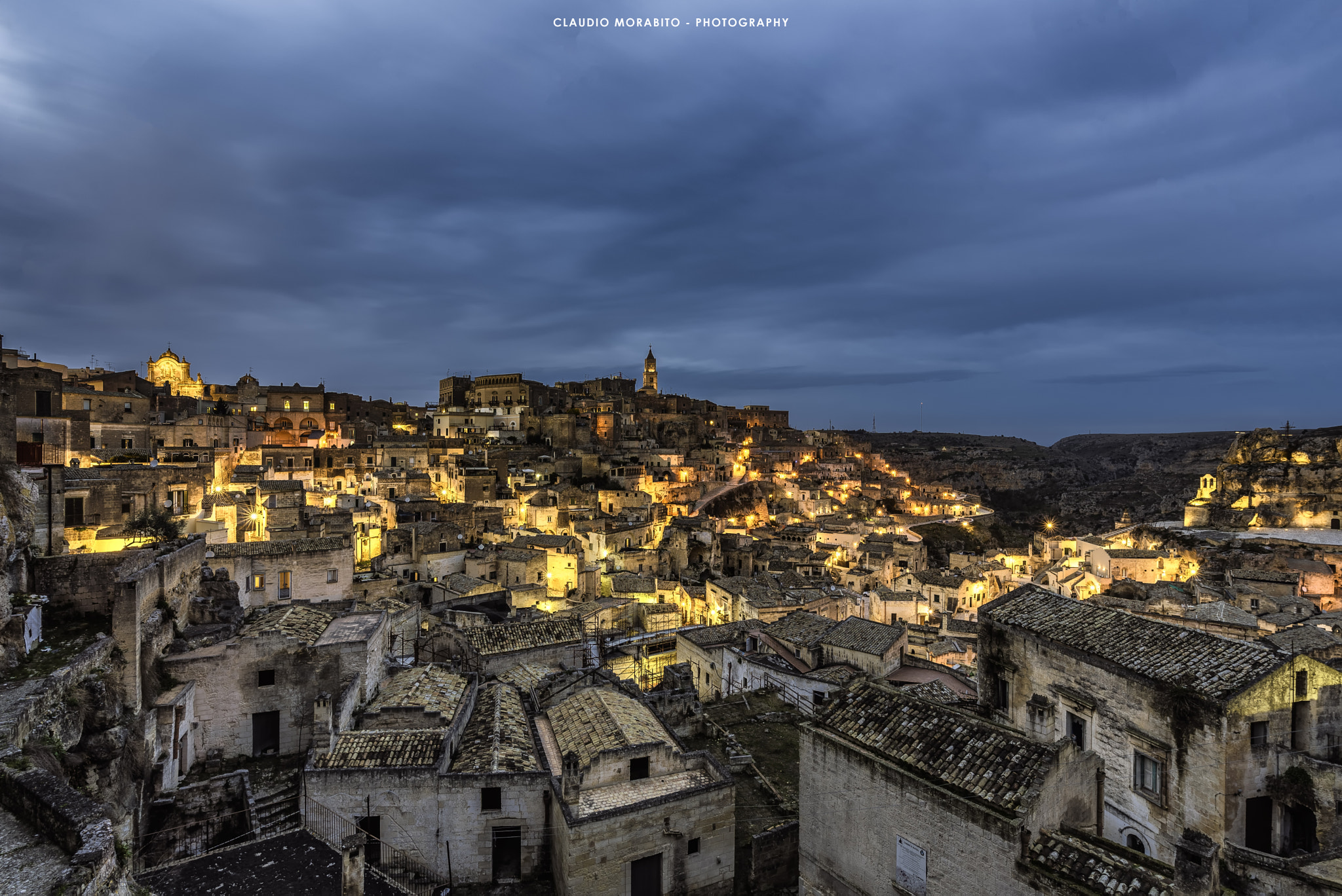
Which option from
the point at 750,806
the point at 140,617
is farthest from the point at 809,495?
the point at 140,617

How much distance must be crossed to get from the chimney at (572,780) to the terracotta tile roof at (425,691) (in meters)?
3.85

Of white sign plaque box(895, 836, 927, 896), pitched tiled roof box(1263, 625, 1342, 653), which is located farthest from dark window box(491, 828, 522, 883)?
pitched tiled roof box(1263, 625, 1342, 653)

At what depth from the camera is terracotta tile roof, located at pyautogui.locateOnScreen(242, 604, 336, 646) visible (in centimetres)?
1530

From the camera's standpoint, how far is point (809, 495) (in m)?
80.1

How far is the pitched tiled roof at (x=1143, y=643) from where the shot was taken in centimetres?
923

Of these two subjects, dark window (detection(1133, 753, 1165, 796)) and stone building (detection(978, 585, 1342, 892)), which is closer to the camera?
stone building (detection(978, 585, 1342, 892))

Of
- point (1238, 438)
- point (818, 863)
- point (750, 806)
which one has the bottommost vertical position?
point (750, 806)

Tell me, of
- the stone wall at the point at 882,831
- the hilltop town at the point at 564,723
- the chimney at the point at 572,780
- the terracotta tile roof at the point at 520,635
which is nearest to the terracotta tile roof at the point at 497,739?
the hilltop town at the point at 564,723

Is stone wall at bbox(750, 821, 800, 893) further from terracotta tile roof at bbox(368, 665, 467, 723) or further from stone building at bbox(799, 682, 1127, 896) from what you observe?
terracotta tile roof at bbox(368, 665, 467, 723)

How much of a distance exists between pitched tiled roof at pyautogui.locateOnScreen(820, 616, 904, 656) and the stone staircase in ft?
59.9

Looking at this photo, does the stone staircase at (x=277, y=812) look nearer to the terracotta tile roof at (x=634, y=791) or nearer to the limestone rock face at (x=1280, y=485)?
the terracotta tile roof at (x=634, y=791)

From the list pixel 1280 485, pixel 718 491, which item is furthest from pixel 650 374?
pixel 1280 485

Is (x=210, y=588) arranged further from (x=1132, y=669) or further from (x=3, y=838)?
(x=1132, y=669)

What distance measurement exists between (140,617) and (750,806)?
46.6 feet
